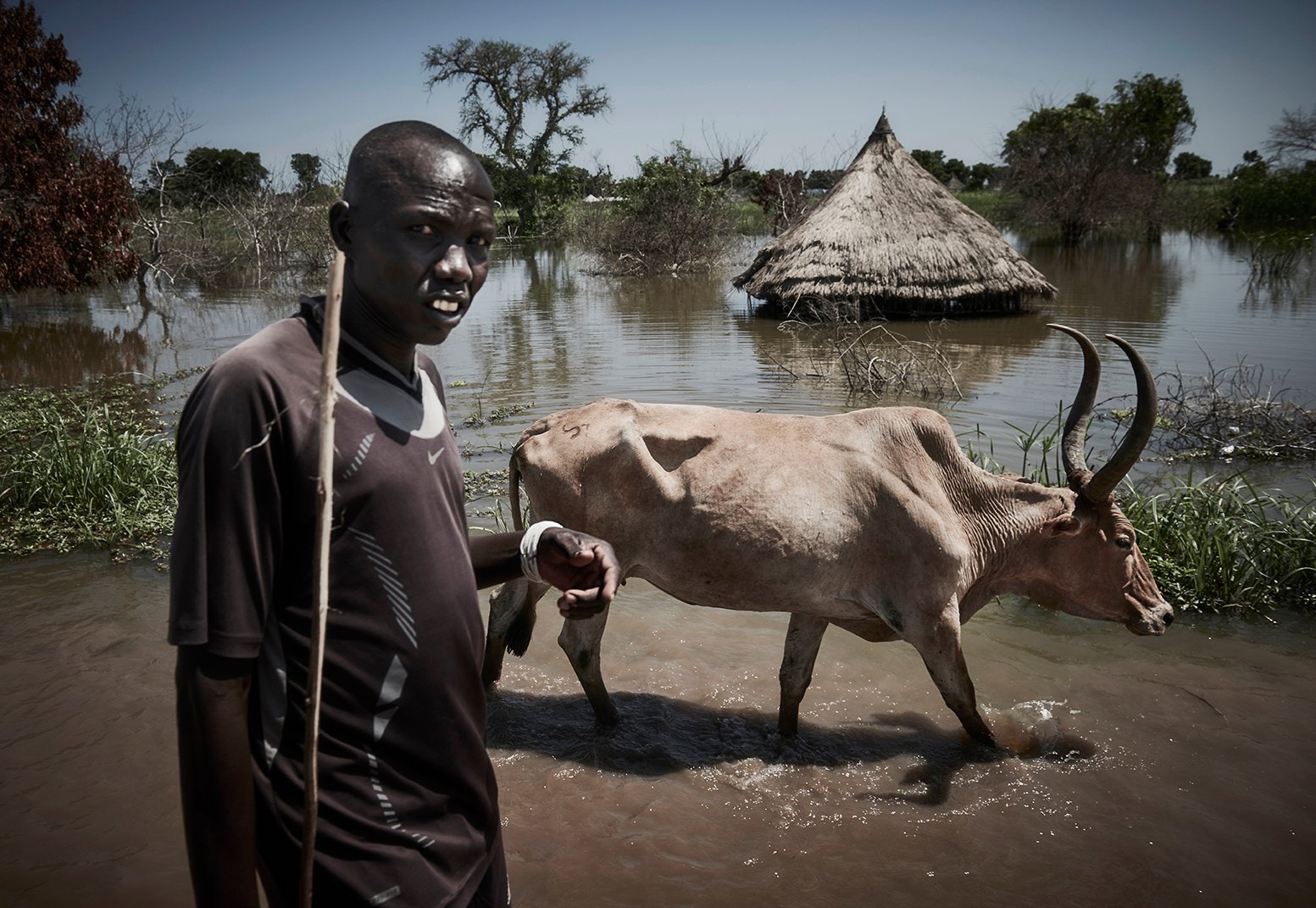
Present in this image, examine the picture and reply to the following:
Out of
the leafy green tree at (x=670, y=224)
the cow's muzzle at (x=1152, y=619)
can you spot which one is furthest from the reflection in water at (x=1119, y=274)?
the cow's muzzle at (x=1152, y=619)

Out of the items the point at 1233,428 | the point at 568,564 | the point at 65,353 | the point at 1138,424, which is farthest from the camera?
the point at 65,353

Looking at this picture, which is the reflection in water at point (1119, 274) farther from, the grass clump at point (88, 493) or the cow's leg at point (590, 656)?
the grass clump at point (88, 493)

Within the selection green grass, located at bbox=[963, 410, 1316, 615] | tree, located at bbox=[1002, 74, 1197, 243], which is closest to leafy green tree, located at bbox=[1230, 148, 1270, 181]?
tree, located at bbox=[1002, 74, 1197, 243]

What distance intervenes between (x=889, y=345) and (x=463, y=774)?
1257cm

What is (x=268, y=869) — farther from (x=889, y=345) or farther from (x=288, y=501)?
(x=889, y=345)

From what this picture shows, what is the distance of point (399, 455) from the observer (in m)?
1.52

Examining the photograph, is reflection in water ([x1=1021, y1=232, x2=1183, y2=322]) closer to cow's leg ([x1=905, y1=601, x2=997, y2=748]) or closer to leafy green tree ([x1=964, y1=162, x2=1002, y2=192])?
cow's leg ([x1=905, y1=601, x2=997, y2=748])

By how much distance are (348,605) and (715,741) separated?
2985mm

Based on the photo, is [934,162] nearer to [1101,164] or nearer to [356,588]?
[1101,164]

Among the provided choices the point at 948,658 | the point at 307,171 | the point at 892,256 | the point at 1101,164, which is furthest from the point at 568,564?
the point at 1101,164

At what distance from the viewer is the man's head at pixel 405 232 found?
1.53 m

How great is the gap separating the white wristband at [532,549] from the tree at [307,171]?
2713cm

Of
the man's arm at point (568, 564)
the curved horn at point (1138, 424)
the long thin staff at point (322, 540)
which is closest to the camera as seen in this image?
the long thin staff at point (322, 540)

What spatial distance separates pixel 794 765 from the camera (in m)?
3.93
